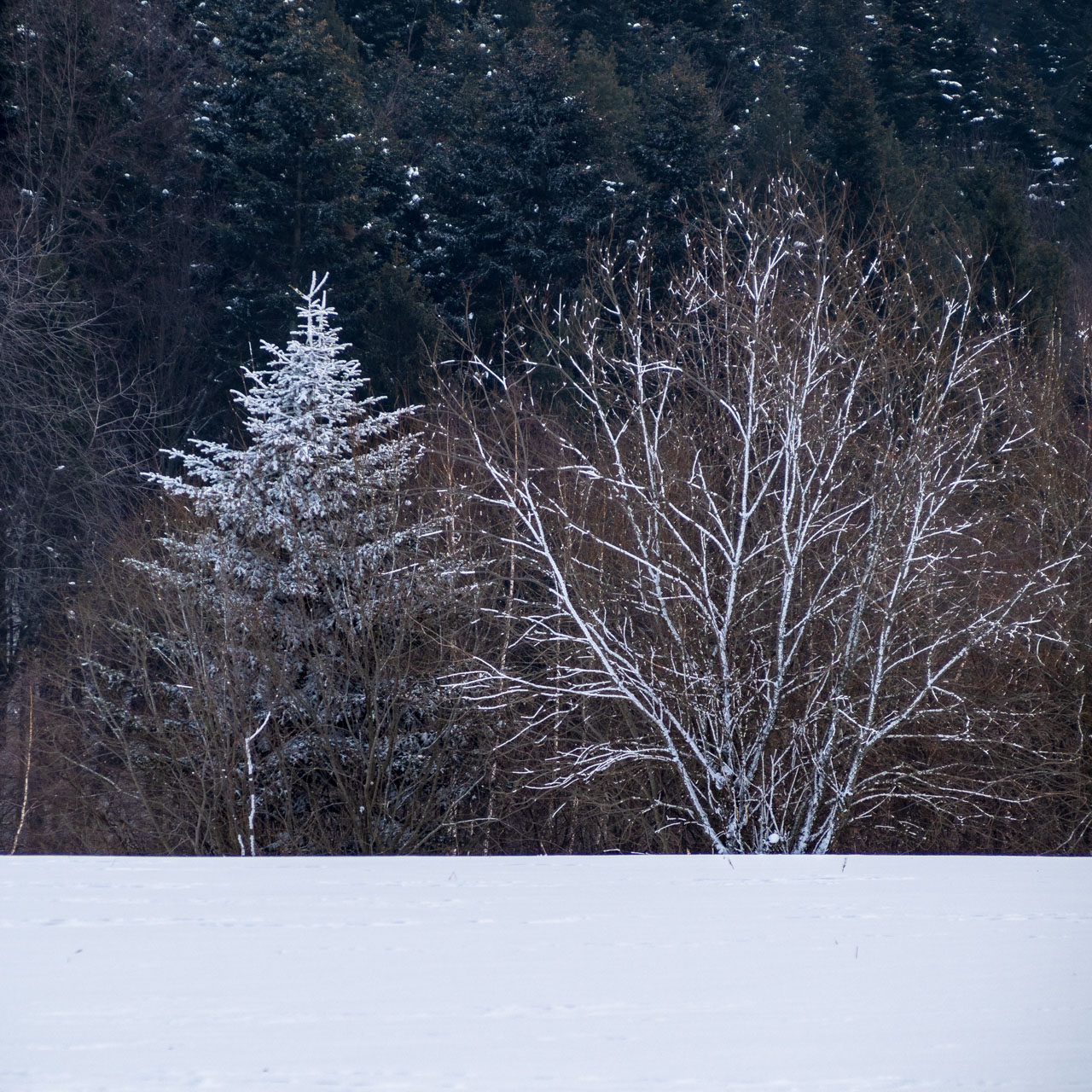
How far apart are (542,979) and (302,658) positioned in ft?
31.2

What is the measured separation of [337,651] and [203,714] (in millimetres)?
1361

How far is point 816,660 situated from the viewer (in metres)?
11.5

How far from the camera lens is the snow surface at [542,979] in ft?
8.68

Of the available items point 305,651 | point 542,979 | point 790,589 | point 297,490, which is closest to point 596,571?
point 790,589

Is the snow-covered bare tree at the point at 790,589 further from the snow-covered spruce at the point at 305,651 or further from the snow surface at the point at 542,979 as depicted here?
the snow surface at the point at 542,979

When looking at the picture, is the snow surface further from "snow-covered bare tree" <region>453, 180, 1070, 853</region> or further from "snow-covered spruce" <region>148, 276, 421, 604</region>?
"snow-covered spruce" <region>148, 276, 421, 604</region>

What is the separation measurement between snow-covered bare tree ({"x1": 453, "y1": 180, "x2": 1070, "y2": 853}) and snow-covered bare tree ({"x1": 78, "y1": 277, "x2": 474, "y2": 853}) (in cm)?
96

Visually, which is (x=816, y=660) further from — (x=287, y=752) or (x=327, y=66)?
(x=327, y=66)

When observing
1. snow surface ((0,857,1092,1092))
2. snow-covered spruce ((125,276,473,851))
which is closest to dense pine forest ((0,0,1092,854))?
snow-covered spruce ((125,276,473,851))

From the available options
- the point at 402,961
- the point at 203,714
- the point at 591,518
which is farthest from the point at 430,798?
the point at 402,961

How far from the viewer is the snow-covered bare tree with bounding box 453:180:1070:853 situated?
10195 mm

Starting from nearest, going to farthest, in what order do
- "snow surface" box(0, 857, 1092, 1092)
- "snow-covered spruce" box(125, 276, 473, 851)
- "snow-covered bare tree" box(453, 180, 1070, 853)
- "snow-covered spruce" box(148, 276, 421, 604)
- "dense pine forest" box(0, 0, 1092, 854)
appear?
"snow surface" box(0, 857, 1092, 1092) < "snow-covered bare tree" box(453, 180, 1070, 853) < "dense pine forest" box(0, 0, 1092, 854) < "snow-covered spruce" box(125, 276, 473, 851) < "snow-covered spruce" box(148, 276, 421, 604)

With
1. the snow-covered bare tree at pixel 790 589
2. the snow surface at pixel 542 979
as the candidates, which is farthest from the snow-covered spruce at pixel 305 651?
the snow surface at pixel 542 979

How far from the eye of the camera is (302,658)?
12430 millimetres
